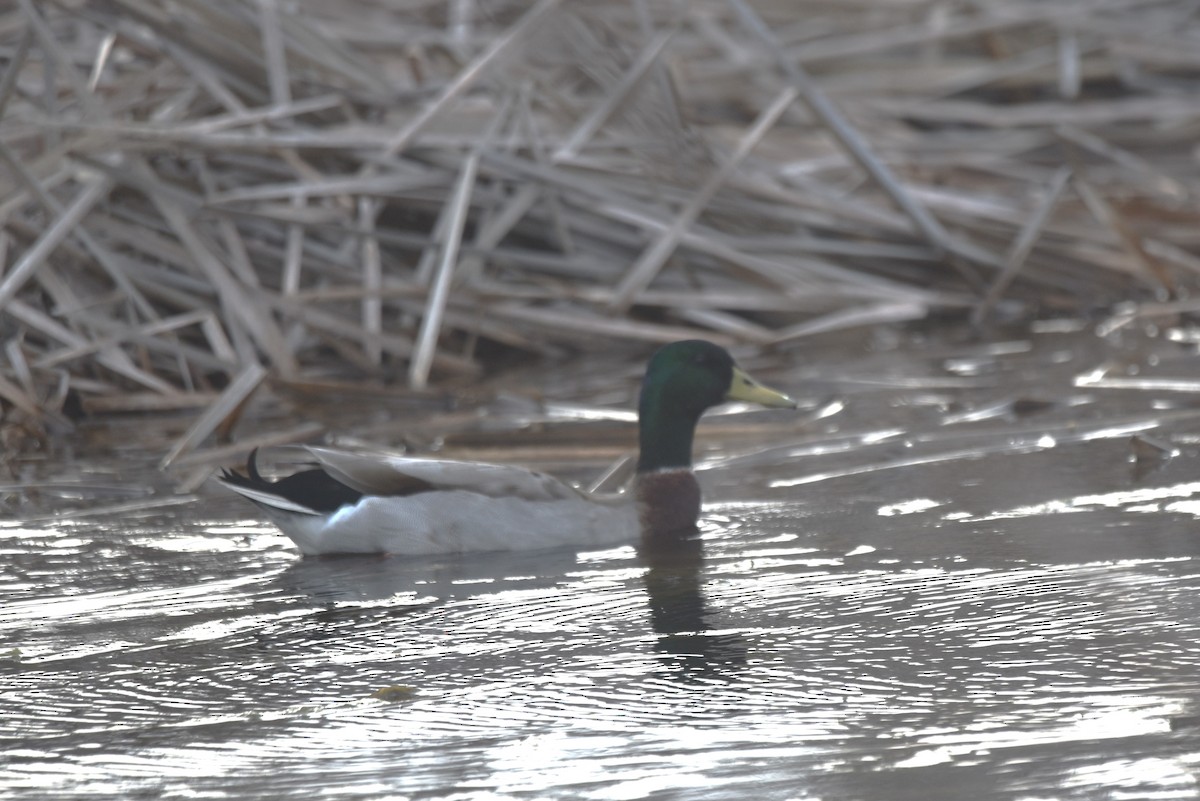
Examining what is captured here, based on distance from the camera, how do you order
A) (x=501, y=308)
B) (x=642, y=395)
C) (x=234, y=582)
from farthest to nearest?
1. (x=501, y=308)
2. (x=642, y=395)
3. (x=234, y=582)

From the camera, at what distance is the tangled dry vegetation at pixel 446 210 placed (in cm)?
701

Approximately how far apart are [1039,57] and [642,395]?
643cm

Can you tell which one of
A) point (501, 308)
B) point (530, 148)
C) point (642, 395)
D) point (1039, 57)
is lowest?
point (642, 395)

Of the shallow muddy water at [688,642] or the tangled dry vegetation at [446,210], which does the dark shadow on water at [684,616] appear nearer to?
the shallow muddy water at [688,642]

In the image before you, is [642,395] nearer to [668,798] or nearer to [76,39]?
[668,798]

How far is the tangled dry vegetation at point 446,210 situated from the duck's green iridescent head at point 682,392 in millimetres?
1603

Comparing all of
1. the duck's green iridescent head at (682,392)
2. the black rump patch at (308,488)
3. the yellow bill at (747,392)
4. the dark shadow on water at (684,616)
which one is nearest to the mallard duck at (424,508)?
the black rump patch at (308,488)

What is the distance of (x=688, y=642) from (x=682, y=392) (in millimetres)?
1678

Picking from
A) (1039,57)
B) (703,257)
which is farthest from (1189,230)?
(703,257)

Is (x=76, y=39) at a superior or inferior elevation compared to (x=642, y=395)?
superior

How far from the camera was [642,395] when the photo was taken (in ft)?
17.7

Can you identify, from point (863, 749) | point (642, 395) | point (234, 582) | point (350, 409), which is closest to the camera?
point (863, 749)

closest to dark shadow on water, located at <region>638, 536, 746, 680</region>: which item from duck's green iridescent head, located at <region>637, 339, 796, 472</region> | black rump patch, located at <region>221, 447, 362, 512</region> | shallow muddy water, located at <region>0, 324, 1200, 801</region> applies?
shallow muddy water, located at <region>0, 324, 1200, 801</region>

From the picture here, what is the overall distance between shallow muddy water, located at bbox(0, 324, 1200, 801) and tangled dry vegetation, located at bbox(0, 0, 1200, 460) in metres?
1.25
